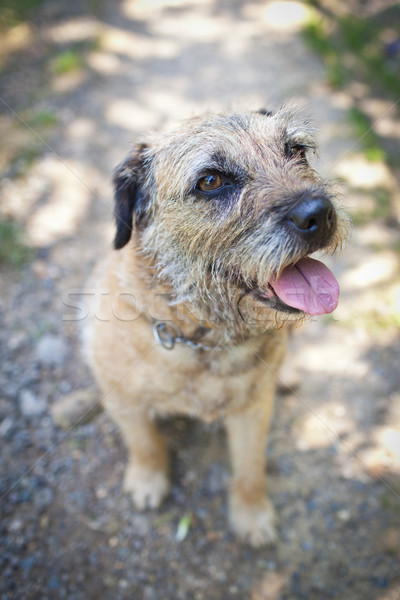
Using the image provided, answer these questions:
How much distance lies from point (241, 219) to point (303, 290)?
1.37ft

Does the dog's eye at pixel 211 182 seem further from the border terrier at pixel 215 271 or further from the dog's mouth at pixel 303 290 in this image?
the dog's mouth at pixel 303 290

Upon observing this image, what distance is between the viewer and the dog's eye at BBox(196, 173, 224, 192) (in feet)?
5.91

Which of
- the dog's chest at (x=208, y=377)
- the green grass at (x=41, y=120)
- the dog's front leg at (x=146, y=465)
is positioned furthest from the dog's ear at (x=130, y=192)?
the green grass at (x=41, y=120)

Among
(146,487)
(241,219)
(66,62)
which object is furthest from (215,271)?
(66,62)

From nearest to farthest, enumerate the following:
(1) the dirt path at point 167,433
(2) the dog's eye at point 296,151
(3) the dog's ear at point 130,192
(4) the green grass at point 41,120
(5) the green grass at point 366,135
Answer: (2) the dog's eye at point 296,151 → (3) the dog's ear at point 130,192 → (1) the dirt path at point 167,433 → (5) the green grass at point 366,135 → (4) the green grass at point 41,120

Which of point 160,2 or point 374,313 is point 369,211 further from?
point 160,2

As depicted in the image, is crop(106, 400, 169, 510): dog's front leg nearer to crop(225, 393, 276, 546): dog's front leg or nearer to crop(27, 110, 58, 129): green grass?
crop(225, 393, 276, 546): dog's front leg

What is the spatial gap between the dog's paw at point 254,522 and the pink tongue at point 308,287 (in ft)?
5.32

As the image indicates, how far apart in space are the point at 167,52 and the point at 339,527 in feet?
24.2

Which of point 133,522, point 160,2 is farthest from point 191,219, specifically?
point 160,2

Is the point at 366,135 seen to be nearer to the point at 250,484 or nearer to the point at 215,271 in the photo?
the point at 215,271

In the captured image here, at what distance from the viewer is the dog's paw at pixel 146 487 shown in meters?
2.60

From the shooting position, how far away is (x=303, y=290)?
169 cm

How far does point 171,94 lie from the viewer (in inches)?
233
